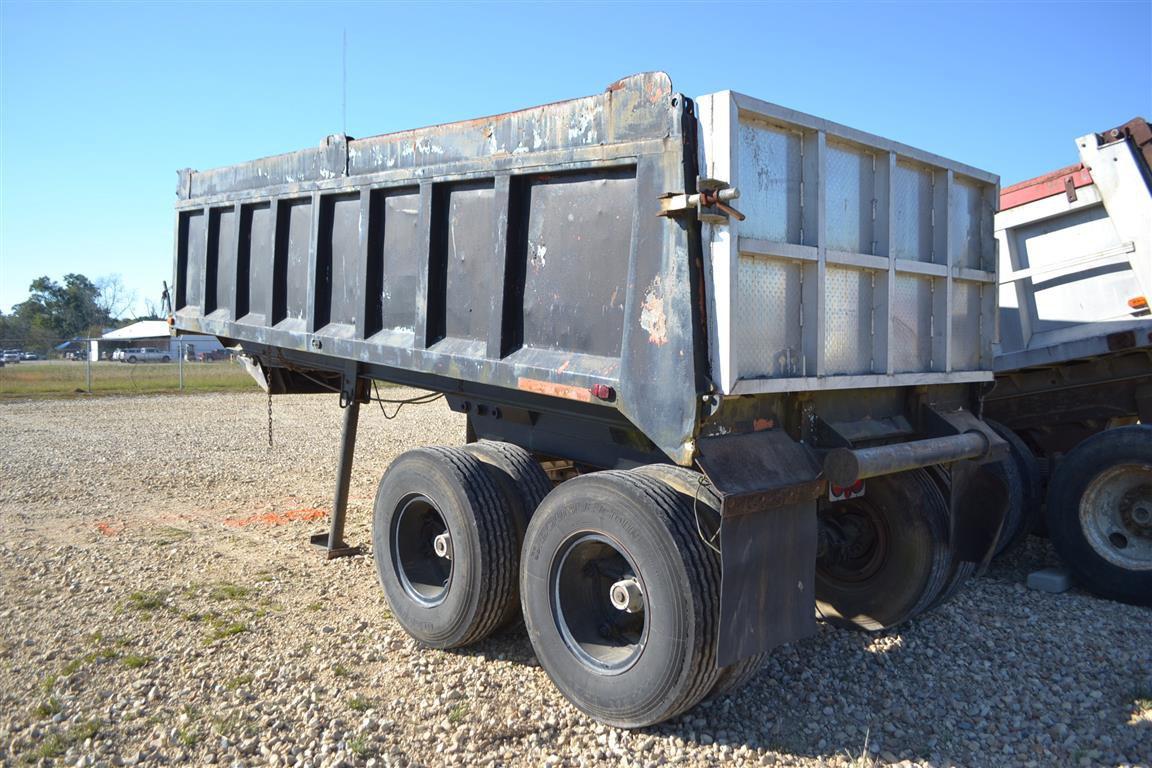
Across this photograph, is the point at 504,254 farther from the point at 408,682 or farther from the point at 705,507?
the point at 408,682

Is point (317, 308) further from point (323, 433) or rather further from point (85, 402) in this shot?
point (85, 402)

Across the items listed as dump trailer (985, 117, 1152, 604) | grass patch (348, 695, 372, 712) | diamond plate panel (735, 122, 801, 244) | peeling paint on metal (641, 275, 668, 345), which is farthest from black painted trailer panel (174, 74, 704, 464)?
dump trailer (985, 117, 1152, 604)

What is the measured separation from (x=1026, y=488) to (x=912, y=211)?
287 cm

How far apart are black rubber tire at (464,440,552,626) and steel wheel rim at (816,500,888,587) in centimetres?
174

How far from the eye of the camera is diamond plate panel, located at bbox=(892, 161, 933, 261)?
4.36 meters

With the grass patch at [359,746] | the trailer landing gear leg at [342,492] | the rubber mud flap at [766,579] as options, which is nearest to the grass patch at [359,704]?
the grass patch at [359,746]

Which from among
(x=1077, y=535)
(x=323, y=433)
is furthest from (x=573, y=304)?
(x=323, y=433)

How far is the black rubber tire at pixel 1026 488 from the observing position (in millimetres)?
6168

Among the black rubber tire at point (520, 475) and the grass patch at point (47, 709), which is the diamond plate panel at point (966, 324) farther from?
the grass patch at point (47, 709)

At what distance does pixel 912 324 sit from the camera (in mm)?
4438

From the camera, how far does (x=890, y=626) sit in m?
4.73

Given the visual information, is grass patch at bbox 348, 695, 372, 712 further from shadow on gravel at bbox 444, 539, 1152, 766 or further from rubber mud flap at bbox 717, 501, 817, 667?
rubber mud flap at bbox 717, 501, 817, 667

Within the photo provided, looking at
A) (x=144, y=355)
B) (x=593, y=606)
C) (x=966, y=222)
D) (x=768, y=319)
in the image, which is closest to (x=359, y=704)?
(x=593, y=606)

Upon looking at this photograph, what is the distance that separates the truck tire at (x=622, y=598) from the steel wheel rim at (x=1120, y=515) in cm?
351
